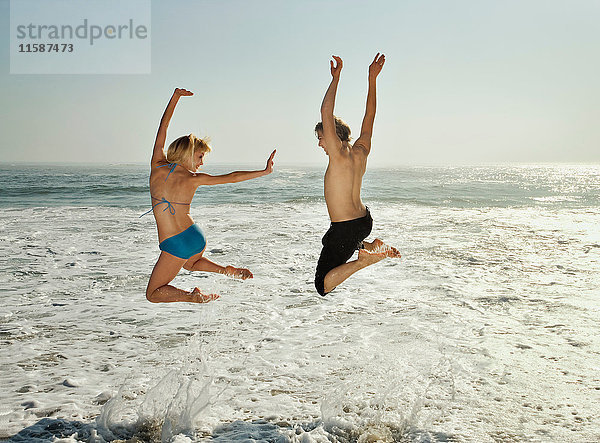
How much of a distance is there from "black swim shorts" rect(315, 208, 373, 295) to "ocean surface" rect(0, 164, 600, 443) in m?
1.21

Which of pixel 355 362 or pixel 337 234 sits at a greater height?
pixel 337 234

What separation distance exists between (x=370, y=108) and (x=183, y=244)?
1771 millimetres

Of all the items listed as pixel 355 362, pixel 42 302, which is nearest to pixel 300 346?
pixel 355 362

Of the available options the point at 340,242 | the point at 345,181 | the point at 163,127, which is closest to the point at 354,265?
the point at 340,242

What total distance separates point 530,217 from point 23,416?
1834cm

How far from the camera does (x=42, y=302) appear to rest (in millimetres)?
7371

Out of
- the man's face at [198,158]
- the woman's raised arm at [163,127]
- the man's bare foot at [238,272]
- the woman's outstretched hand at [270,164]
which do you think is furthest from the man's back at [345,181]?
the woman's raised arm at [163,127]

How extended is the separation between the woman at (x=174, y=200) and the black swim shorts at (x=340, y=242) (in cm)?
96

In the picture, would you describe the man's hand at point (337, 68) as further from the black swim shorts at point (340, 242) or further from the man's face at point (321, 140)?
the black swim shorts at point (340, 242)

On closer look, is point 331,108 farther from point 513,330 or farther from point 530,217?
point 530,217

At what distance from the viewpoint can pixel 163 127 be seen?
3980mm

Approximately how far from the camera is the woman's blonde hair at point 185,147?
3.88 metres

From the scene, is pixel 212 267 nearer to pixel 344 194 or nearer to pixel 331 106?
pixel 344 194

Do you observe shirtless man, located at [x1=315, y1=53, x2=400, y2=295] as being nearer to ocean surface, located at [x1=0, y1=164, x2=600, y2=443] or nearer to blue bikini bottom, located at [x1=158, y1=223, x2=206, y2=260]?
blue bikini bottom, located at [x1=158, y1=223, x2=206, y2=260]
